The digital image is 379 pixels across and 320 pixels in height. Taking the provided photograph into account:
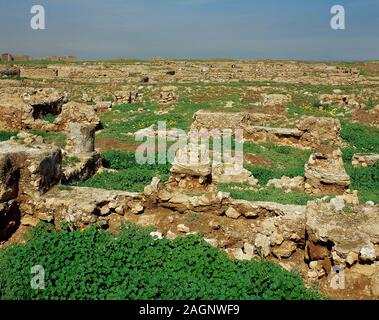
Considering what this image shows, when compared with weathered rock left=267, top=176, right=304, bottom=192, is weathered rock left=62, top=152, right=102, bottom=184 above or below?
above

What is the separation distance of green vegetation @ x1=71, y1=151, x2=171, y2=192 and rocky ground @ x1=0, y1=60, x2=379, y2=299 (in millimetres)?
39

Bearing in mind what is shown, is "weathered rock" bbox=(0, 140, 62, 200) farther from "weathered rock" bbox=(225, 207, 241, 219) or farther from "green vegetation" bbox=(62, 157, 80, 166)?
"green vegetation" bbox=(62, 157, 80, 166)

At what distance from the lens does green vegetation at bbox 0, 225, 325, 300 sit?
4262 millimetres

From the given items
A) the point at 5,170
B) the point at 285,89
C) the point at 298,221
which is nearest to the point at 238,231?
the point at 298,221

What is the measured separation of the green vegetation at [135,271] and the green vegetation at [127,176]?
3.31m

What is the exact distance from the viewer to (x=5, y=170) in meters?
5.87

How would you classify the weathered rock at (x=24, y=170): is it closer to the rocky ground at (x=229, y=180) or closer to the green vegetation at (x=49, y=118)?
the rocky ground at (x=229, y=180)

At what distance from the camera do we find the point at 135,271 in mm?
4652

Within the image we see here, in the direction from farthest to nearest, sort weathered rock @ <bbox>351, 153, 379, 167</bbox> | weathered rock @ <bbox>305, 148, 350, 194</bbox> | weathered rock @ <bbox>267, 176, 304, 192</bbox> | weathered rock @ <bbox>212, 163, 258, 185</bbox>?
weathered rock @ <bbox>351, 153, 379, 167</bbox>
weathered rock @ <bbox>212, 163, 258, 185</bbox>
weathered rock @ <bbox>267, 176, 304, 192</bbox>
weathered rock @ <bbox>305, 148, 350, 194</bbox>

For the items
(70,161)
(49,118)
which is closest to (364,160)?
(70,161)

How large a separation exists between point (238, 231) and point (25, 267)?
120 inches

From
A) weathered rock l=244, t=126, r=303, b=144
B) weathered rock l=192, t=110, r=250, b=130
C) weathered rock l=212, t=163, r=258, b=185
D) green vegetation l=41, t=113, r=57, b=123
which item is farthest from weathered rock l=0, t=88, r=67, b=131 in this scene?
weathered rock l=212, t=163, r=258, b=185

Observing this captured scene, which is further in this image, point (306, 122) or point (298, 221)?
point (306, 122)
